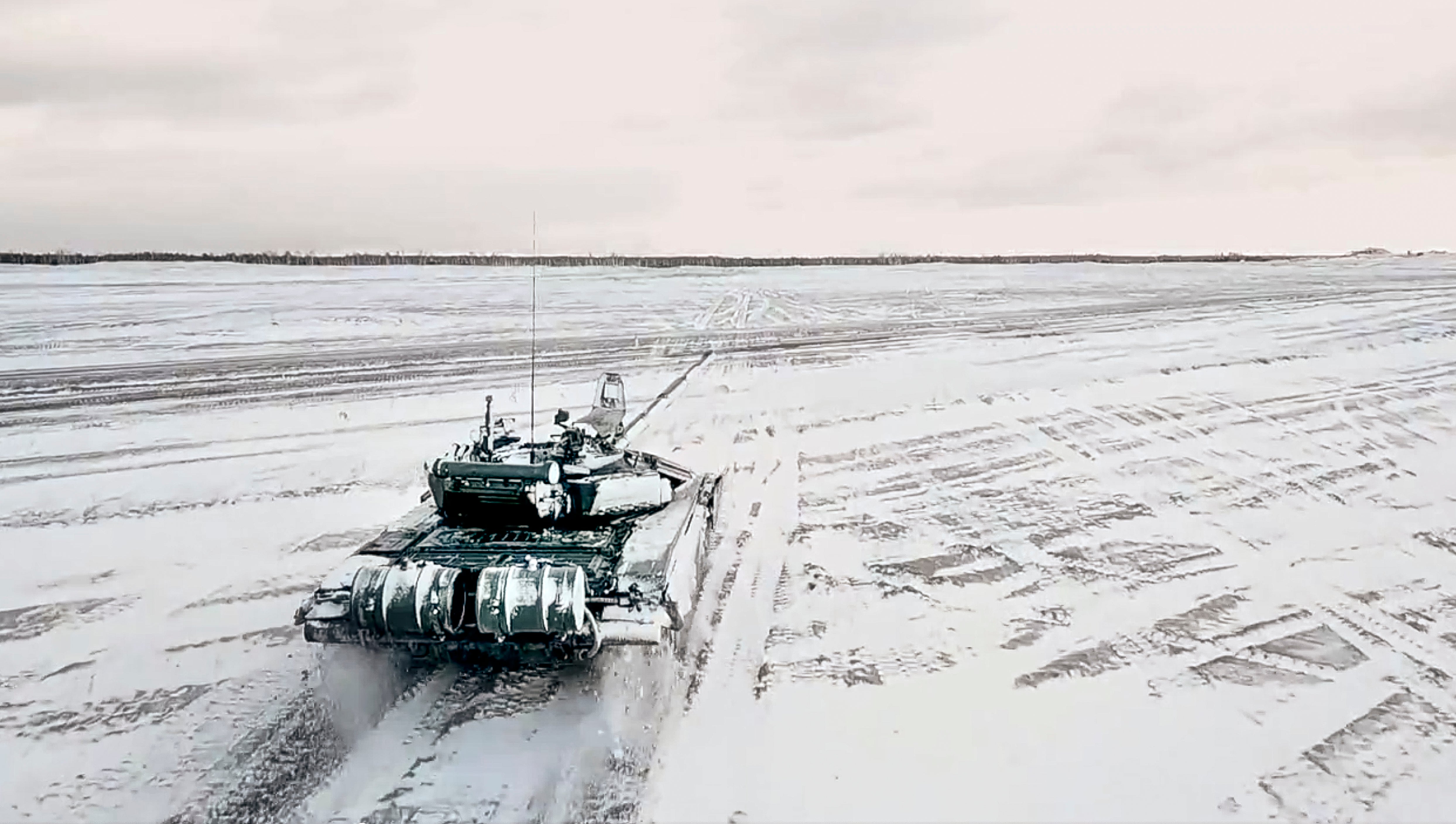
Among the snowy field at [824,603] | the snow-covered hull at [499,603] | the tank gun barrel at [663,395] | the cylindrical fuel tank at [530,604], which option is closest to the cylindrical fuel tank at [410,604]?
the snow-covered hull at [499,603]

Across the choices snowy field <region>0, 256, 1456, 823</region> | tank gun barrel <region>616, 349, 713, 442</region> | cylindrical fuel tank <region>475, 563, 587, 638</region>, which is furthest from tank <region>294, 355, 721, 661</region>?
tank gun barrel <region>616, 349, 713, 442</region>

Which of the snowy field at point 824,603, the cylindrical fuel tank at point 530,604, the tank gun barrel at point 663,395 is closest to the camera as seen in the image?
the snowy field at point 824,603

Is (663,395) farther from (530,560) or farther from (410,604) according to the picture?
(410,604)

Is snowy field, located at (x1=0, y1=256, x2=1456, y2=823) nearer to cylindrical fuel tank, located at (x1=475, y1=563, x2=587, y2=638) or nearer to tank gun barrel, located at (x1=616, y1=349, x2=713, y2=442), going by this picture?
tank gun barrel, located at (x1=616, y1=349, x2=713, y2=442)

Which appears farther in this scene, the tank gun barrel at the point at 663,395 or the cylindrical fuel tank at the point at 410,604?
the tank gun barrel at the point at 663,395

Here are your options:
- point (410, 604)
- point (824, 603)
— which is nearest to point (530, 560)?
point (410, 604)

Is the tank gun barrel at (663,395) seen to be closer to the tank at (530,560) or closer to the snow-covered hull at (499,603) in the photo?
the tank at (530,560)

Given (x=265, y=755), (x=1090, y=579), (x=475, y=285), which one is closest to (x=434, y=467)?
(x=265, y=755)
